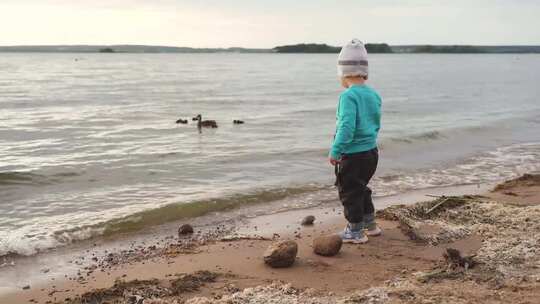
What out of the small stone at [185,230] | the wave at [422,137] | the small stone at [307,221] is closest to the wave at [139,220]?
the small stone at [185,230]

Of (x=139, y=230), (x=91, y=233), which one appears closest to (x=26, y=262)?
(x=91, y=233)

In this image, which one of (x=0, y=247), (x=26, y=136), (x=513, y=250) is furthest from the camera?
(x=26, y=136)

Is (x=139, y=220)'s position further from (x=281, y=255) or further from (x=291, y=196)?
(x=281, y=255)

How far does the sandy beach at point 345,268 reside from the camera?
14.6 feet

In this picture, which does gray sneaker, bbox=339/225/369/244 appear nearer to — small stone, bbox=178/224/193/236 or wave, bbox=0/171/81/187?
small stone, bbox=178/224/193/236

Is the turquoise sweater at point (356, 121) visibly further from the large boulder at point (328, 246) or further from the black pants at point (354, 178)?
the large boulder at point (328, 246)

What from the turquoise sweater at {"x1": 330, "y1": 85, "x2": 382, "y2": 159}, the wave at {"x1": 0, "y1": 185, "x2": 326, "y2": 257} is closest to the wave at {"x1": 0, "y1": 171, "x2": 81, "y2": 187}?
the wave at {"x1": 0, "y1": 185, "x2": 326, "y2": 257}

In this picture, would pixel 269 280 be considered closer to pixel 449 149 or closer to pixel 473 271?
pixel 473 271

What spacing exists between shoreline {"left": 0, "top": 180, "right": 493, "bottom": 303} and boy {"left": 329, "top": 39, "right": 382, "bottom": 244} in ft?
3.41

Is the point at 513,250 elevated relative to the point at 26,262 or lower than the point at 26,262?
elevated

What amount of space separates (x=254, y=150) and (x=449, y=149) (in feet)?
16.4

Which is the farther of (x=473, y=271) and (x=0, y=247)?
(x=0, y=247)

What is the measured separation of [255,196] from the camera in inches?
363

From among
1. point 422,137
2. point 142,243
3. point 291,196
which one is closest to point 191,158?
point 291,196
